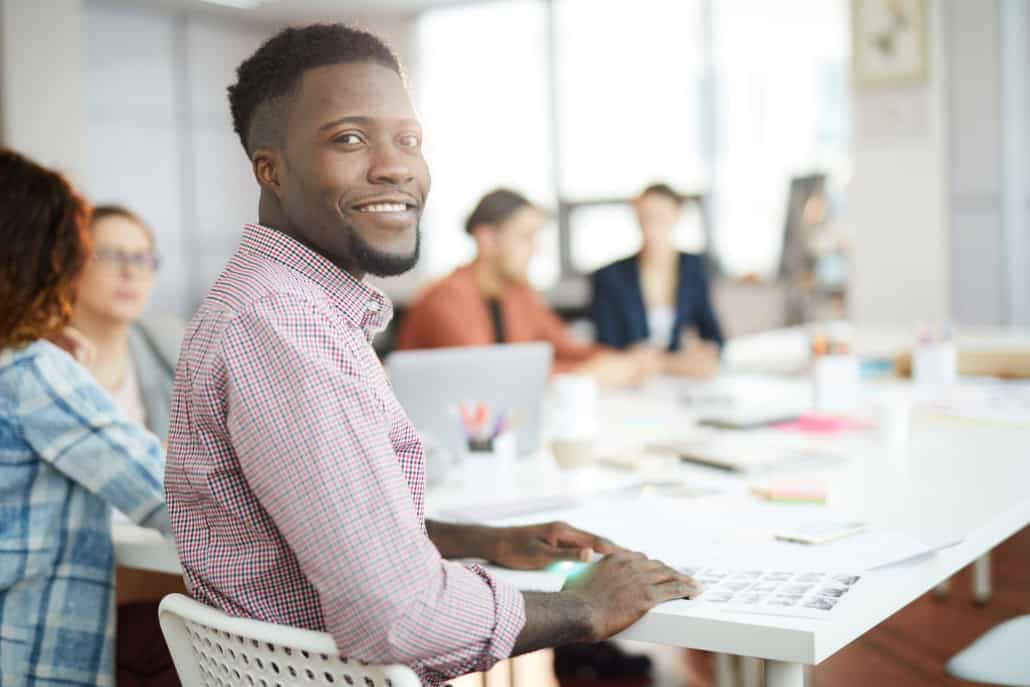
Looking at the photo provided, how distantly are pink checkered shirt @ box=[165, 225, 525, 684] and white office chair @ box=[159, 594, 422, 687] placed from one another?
0.03 m

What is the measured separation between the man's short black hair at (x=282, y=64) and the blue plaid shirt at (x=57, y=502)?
0.56 metres

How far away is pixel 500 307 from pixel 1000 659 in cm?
228

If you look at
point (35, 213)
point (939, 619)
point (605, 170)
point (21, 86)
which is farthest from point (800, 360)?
point (21, 86)

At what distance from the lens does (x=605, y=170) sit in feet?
24.8

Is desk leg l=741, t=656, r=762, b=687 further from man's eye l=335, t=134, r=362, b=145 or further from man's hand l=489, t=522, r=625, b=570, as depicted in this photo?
man's eye l=335, t=134, r=362, b=145

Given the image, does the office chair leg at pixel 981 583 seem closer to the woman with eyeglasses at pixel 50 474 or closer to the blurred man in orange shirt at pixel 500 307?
the blurred man in orange shirt at pixel 500 307

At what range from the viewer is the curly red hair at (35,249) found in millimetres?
1508

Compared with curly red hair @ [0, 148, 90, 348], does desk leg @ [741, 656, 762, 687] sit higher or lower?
lower

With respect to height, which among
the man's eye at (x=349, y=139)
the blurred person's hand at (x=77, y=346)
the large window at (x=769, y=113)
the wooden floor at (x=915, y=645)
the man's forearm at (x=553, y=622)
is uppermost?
the large window at (x=769, y=113)

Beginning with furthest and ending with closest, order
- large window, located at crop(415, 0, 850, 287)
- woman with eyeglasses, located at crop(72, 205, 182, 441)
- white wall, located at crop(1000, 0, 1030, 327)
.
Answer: large window, located at crop(415, 0, 850, 287), white wall, located at crop(1000, 0, 1030, 327), woman with eyeglasses, located at crop(72, 205, 182, 441)

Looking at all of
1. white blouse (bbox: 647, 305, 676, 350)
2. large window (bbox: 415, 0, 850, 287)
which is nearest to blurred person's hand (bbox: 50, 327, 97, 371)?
white blouse (bbox: 647, 305, 676, 350)

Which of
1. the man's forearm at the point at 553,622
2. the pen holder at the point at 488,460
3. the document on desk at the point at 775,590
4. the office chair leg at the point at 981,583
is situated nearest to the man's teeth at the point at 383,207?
the man's forearm at the point at 553,622

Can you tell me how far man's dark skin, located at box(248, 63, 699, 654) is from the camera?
108 centimetres

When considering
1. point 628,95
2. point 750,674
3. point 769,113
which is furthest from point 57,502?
point 628,95
